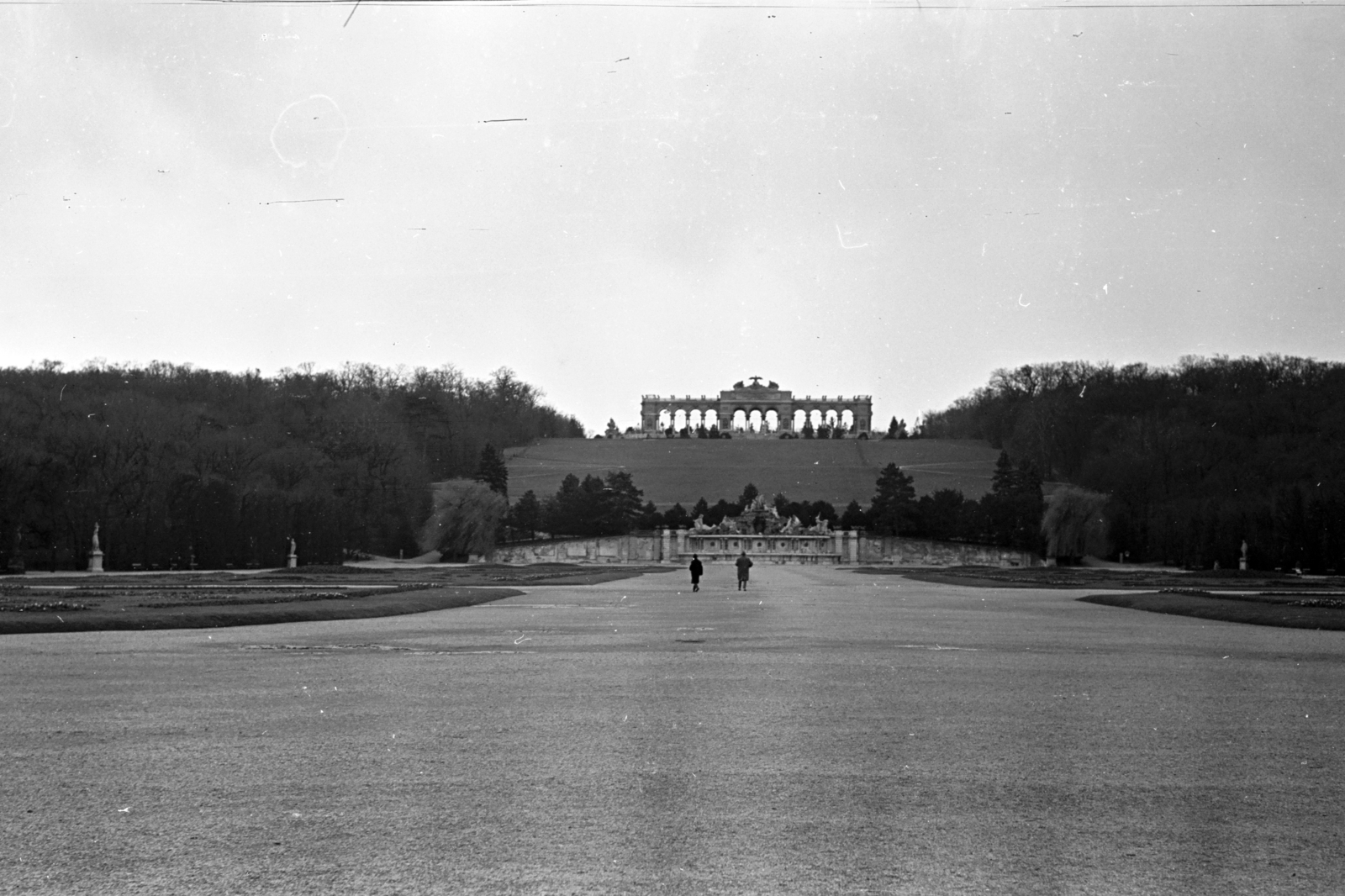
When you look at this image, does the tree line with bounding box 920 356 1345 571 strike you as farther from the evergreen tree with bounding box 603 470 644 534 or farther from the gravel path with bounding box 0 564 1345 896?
the gravel path with bounding box 0 564 1345 896

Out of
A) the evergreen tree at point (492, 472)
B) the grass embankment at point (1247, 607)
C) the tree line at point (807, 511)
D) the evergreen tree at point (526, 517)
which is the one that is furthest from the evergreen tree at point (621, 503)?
the grass embankment at point (1247, 607)

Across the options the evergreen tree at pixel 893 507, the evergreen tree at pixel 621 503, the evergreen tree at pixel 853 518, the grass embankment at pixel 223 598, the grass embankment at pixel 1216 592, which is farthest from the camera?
the evergreen tree at pixel 853 518

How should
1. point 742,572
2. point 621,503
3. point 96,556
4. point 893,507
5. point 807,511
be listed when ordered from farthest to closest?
point 807,511 < point 621,503 < point 893,507 < point 96,556 < point 742,572

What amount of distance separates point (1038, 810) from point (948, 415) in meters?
153

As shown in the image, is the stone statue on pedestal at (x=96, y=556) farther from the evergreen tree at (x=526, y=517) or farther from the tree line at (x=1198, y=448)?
the tree line at (x=1198, y=448)

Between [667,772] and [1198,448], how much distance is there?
78.0 metres

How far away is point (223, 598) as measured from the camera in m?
27.1

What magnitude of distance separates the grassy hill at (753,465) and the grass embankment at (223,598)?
5981 centimetres

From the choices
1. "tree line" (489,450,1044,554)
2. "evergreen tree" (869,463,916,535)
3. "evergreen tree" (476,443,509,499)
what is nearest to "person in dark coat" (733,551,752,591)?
"tree line" (489,450,1044,554)

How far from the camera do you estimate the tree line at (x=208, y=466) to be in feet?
170

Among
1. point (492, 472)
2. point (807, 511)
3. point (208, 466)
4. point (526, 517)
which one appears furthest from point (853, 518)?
point (208, 466)

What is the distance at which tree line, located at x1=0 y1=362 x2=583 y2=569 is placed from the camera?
5191cm

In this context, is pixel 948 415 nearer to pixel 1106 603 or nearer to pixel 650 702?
pixel 1106 603

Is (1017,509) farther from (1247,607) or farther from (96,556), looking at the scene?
(1247,607)
